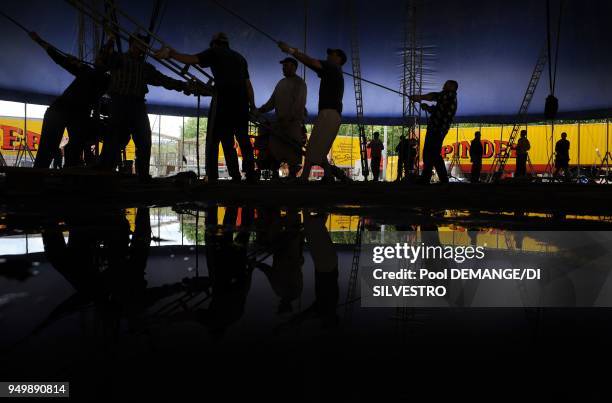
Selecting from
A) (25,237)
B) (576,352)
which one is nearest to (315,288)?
→ (576,352)

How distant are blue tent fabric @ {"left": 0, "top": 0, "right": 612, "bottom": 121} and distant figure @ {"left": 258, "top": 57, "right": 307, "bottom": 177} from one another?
24.3ft

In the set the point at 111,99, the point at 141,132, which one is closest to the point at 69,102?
the point at 111,99

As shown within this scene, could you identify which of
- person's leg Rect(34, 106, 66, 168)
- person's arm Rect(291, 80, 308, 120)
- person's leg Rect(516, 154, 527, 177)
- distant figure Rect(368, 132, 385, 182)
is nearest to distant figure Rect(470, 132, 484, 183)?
person's leg Rect(516, 154, 527, 177)

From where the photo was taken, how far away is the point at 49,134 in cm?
465

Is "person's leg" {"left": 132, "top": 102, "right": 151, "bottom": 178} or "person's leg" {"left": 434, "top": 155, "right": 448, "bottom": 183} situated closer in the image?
"person's leg" {"left": 132, "top": 102, "right": 151, "bottom": 178}

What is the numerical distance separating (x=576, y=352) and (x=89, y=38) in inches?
560

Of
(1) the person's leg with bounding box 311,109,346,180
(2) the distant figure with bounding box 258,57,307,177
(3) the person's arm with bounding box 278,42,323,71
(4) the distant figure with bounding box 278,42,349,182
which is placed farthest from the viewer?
(2) the distant figure with bounding box 258,57,307,177

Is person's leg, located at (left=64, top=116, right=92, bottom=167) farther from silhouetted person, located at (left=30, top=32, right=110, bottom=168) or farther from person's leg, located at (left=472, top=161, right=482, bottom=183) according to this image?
person's leg, located at (left=472, top=161, right=482, bottom=183)

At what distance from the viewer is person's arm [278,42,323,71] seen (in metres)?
4.74

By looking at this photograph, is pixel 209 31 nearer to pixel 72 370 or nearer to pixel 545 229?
pixel 545 229

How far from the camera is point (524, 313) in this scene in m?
0.89

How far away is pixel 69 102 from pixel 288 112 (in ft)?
10.4

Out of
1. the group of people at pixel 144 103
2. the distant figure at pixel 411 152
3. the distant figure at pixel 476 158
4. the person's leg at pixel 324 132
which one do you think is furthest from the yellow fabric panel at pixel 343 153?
the person's leg at pixel 324 132

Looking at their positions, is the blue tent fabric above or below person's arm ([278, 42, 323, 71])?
above
